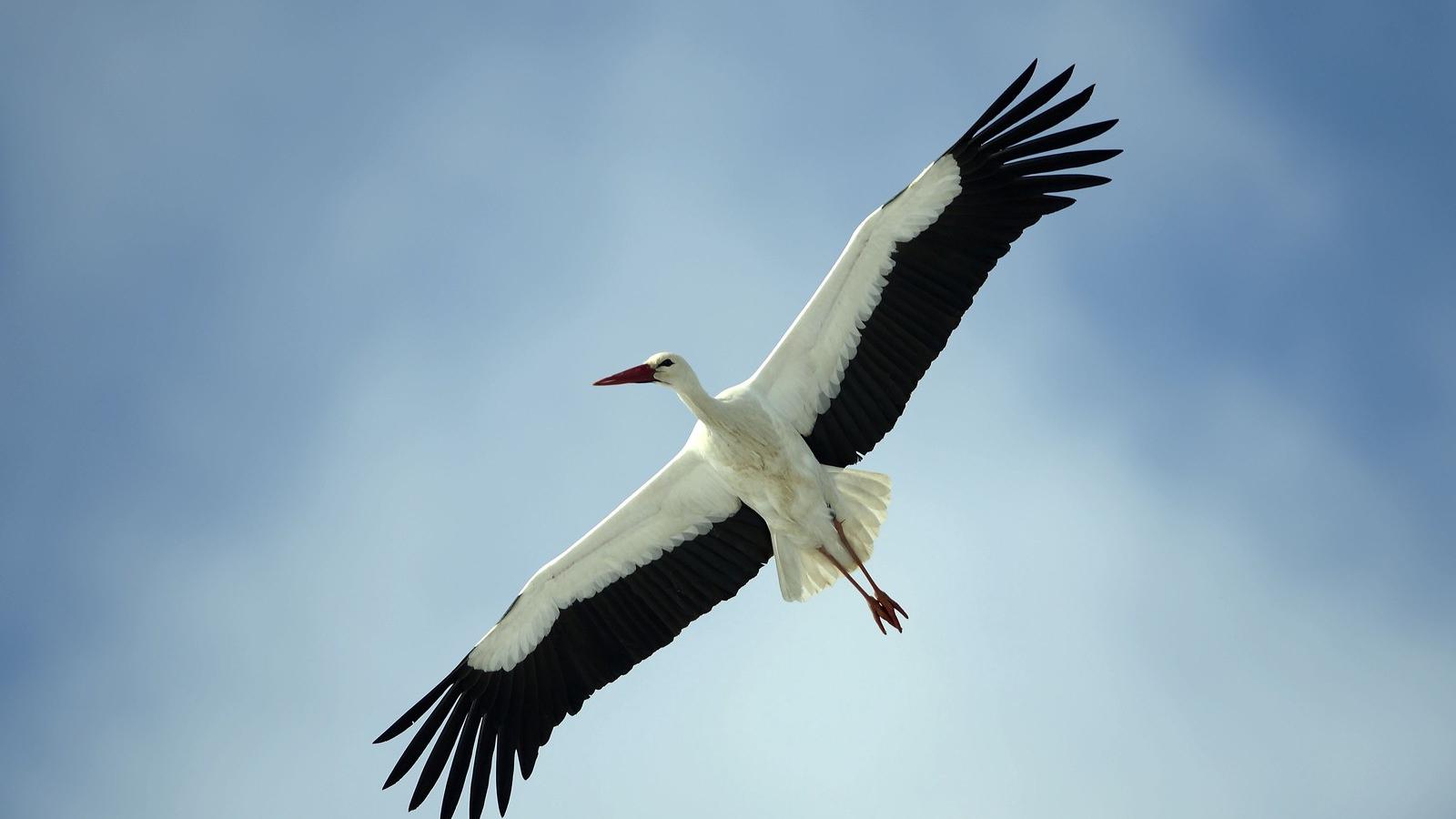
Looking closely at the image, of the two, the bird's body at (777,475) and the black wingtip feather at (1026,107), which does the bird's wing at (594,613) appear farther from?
the black wingtip feather at (1026,107)

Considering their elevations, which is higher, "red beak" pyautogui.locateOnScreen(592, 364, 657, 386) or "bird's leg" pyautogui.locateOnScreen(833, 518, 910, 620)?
"red beak" pyautogui.locateOnScreen(592, 364, 657, 386)

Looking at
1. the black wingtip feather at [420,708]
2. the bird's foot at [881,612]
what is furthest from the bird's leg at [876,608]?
the black wingtip feather at [420,708]

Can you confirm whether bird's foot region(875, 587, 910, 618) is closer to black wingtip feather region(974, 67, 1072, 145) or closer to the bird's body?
the bird's body

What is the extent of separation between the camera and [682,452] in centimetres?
969

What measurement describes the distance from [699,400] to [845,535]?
1.26 metres

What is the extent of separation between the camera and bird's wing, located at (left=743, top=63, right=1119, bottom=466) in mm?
9219

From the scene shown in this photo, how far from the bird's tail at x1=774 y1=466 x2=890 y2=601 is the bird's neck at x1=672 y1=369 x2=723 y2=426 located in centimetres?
79

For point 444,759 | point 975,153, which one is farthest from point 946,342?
point 444,759

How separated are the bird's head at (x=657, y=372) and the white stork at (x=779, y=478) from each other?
0.04 feet

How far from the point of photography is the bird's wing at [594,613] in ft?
32.1

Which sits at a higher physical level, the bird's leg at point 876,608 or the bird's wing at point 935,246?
the bird's wing at point 935,246

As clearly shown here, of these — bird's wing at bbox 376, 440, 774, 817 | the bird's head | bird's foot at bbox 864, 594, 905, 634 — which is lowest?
bird's foot at bbox 864, 594, 905, 634

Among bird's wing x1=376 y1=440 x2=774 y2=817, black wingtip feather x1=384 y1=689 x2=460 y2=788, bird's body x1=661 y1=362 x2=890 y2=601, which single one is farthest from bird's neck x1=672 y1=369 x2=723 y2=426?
black wingtip feather x1=384 y1=689 x2=460 y2=788

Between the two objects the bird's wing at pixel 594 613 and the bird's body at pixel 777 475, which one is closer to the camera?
the bird's body at pixel 777 475
